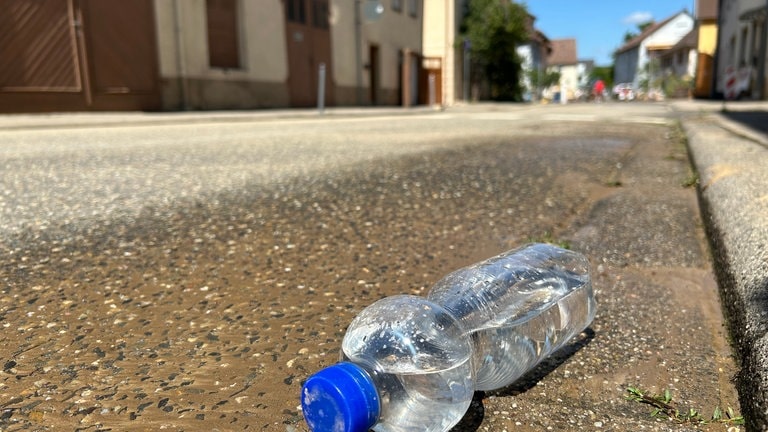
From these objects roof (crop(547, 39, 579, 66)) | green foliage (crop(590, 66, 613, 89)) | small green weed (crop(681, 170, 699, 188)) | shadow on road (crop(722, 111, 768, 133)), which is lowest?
small green weed (crop(681, 170, 699, 188))

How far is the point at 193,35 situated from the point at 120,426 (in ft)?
47.0

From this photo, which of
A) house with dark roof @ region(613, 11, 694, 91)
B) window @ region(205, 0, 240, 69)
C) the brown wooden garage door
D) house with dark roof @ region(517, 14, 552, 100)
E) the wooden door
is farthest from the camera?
house with dark roof @ region(613, 11, 694, 91)

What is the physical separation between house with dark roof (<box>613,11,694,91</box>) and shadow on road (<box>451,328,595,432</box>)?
54.6 m

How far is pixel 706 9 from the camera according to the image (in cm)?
3256

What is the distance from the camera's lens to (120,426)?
98cm

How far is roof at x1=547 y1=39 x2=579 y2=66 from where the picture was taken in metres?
→ 78.7

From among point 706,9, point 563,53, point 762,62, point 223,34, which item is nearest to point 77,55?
point 223,34

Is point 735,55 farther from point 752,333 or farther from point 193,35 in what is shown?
point 752,333

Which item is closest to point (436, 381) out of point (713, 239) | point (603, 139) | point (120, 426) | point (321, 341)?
point (321, 341)

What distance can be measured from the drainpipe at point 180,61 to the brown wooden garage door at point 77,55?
63 cm

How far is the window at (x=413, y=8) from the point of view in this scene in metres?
24.6

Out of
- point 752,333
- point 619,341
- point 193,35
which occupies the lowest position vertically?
point 619,341

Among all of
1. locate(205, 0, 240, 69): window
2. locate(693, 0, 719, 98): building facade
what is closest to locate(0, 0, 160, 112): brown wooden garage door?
locate(205, 0, 240, 69): window

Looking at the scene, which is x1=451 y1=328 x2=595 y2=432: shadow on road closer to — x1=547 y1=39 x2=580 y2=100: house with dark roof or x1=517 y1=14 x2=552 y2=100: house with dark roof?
x1=517 y1=14 x2=552 y2=100: house with dark roof
